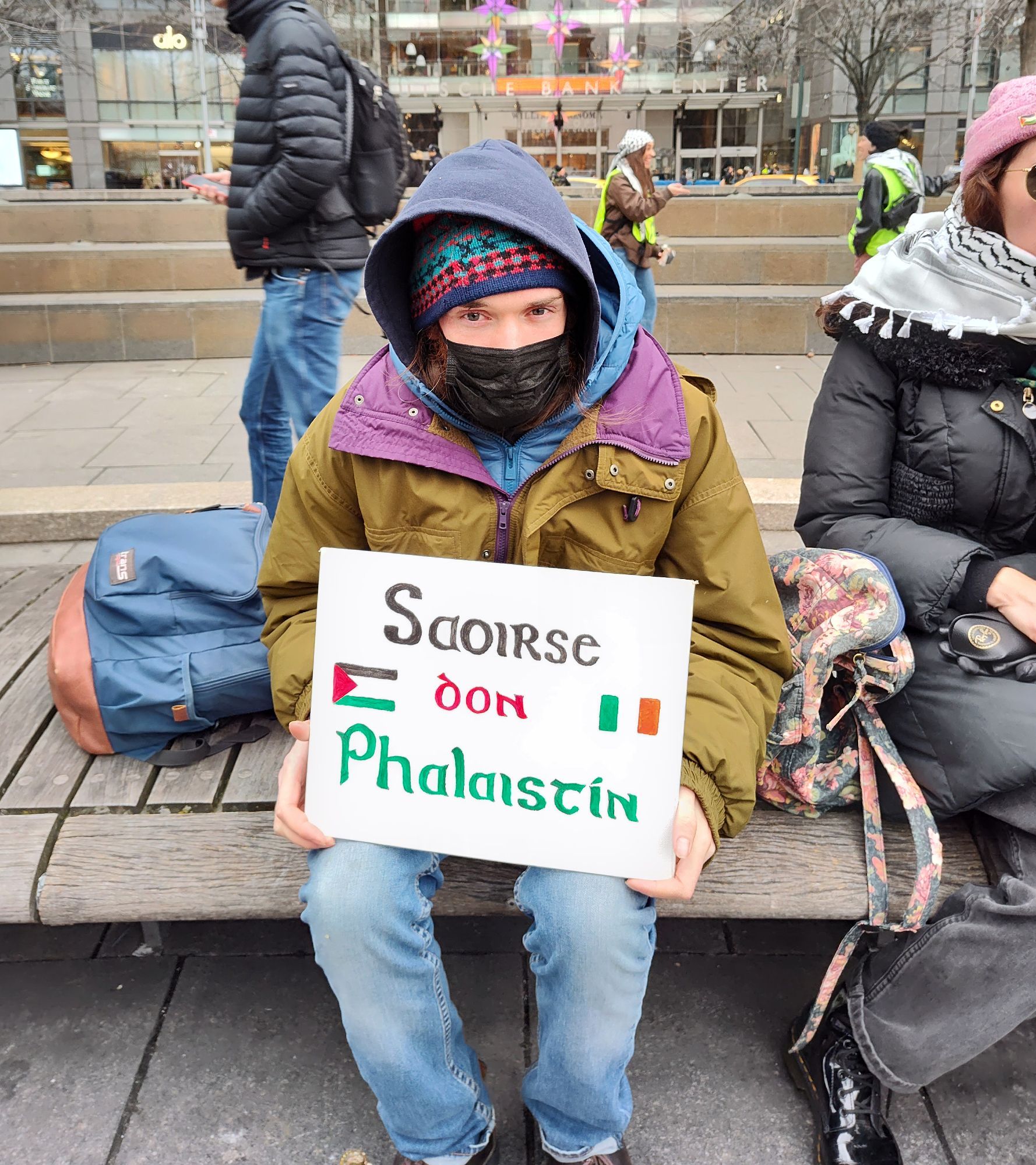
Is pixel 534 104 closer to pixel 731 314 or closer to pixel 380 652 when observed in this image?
pixel 731 314

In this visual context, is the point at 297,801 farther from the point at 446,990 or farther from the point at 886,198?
the point at 886,198

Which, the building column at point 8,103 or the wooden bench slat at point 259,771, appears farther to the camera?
the building column at point 8,103

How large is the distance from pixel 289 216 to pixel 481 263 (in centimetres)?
201

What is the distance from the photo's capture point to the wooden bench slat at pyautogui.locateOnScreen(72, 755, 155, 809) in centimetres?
199

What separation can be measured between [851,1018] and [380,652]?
1.06 m

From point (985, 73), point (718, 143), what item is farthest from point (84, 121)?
point (985, 73)

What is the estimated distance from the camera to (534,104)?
3631cm

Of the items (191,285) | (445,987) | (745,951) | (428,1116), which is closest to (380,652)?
(445,987)

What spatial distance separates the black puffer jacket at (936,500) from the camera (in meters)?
1.73

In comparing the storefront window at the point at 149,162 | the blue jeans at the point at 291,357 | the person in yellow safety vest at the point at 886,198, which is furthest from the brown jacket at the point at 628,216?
the storefront window at the point at 149,162

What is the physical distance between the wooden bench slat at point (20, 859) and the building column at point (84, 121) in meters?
38.4

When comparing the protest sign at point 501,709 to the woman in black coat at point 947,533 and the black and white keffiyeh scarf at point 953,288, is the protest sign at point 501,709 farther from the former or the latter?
the black and white keffiyeh scarf at point 953,288

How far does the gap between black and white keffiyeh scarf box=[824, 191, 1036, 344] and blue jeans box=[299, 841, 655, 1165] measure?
1.22 meters

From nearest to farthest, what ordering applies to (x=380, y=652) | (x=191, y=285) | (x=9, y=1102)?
(x=380, y=652) < (x=9, y=1102) < (x=191, y=285)
